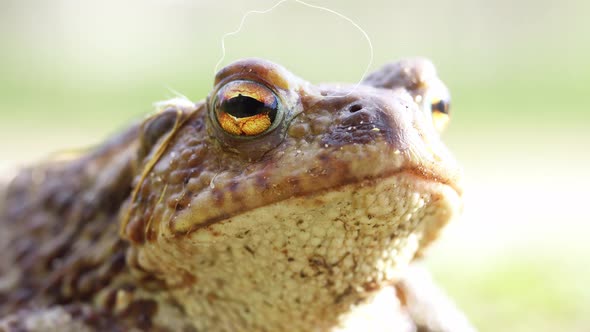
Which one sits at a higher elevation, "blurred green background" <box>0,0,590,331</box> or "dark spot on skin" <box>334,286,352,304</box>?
"dark spot on skin" <box>334,286,352,304</box>

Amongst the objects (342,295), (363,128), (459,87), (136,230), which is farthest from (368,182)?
(459,87)

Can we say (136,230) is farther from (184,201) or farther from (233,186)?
(233,186)

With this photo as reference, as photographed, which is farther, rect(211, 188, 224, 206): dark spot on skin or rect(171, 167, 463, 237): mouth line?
rect(211, 188, 224, 206): dark spot on skin

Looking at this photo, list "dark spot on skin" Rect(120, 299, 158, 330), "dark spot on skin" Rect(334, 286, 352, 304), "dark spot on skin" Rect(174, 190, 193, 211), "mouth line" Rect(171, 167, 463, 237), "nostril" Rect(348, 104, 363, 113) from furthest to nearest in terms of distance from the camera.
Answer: "dark spot on skin" Rect(120, 299, 158, 330)
"dark spot on skin" Rect(334, 286, 352, 304)
"dark spot on skin" Rect(174, 190, 193, 211)
"nostril" Rect(348, 104, 363, 113)
"mouth line" Rect(171, 167, 463, 237)

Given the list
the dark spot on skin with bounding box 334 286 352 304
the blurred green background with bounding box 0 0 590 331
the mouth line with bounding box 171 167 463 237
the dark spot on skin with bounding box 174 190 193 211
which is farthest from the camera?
the blurred green background with bounding box 0 0 590 331

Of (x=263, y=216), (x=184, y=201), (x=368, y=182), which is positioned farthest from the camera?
(x=184, y=201)

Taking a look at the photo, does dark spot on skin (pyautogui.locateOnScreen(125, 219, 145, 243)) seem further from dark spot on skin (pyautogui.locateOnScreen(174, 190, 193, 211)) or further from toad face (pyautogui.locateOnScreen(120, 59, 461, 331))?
dark spot on skin (pyautogui.locateOnScreen(174, 190, 193, 211))

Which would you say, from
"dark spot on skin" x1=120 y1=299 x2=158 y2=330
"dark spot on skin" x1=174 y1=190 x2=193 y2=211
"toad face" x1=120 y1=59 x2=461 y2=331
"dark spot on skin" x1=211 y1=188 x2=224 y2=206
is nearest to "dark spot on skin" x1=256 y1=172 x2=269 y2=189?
"toad face" x1=120 y1=59 x2=461 y2=331

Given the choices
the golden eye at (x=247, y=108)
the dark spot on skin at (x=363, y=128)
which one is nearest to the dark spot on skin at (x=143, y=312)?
the golden eye at (x=247, y=108)
